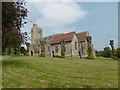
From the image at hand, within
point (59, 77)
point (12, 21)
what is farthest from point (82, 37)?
point (59, 77)

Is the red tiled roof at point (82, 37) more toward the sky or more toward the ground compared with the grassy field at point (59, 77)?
more toward the sky

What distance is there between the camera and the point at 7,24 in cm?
996

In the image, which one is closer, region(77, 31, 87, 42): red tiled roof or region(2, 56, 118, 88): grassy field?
region(2, 56, 118, 88): grassy field

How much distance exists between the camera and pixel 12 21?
1011 cm

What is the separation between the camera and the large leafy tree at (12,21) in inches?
364

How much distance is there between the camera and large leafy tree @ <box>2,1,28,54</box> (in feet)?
30.3

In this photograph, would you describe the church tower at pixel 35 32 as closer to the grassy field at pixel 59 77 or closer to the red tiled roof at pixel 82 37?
the red tiled roof at pixel 82 37

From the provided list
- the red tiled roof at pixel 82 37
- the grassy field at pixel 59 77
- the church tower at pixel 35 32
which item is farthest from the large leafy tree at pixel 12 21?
the church tower at pixel 35 32

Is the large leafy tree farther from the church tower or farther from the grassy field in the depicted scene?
the church tower

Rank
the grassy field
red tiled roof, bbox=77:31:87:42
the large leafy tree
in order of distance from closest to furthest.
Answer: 1. the grassy field
2. the large leafy tree
3. red tiled roof, bbox=77:31:87:42

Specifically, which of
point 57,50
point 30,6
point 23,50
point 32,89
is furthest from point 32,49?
point 32,89

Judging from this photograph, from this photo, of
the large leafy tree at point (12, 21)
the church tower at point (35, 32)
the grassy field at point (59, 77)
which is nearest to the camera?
the grassy field at point (59, 77)

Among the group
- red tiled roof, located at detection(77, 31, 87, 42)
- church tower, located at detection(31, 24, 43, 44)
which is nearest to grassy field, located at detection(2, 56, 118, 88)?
red tiled roof, located at detection(77, 31, 87, 42)

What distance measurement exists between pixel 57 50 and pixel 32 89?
35342 millimetres
